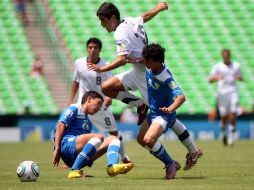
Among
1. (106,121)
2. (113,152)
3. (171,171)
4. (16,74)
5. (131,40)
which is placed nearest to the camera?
(113,152)

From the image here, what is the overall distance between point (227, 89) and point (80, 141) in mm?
11743

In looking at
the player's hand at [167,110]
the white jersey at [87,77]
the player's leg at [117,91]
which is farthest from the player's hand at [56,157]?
the white jersey at [87,77]

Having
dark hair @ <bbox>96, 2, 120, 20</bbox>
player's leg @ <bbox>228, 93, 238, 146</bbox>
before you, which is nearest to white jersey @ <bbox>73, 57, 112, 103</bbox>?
dark hair @ <bbox>96, 2, 120, 20</bbox>

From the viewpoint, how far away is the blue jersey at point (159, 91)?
10070 mm

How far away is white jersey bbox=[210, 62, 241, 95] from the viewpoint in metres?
20.9

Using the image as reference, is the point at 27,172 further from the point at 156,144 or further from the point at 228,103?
the point at 228,103

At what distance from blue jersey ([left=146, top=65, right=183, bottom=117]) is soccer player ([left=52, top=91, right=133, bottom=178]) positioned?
641mm

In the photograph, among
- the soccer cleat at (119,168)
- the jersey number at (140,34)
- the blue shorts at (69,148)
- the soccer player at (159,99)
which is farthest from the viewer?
the jersey number at (140,34)

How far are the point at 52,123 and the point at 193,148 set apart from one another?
1455cm

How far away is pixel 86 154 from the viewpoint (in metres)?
10.0

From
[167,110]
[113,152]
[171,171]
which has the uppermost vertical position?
[167,110]

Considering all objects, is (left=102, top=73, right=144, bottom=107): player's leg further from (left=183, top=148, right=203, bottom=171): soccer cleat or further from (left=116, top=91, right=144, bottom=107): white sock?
(left=183, top=148, right=203, bottom=171): soccer cleat

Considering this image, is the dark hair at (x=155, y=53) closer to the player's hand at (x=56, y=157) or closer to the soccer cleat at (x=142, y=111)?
the player's hand at (x=56, y=157)

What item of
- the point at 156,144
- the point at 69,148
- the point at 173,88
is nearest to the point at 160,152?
the point at 156,144
